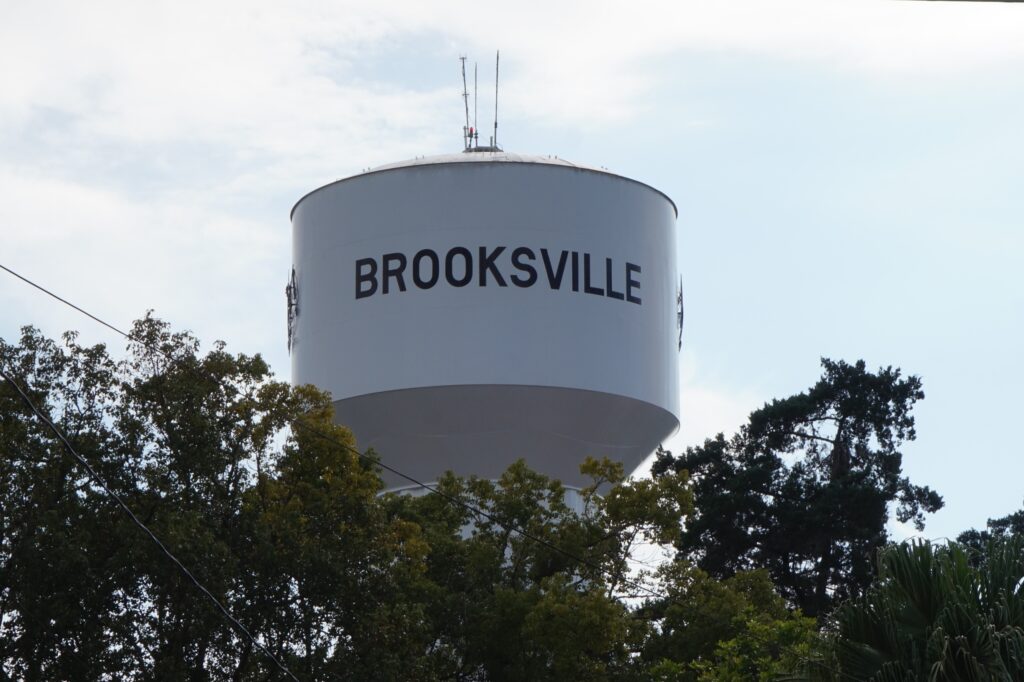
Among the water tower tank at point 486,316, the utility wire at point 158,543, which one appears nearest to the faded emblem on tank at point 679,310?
the water tower tank at point 486,316

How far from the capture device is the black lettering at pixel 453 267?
2525 centimetres

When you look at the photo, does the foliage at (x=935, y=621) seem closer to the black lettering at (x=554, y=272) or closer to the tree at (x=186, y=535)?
the tree at (x=186, y=535)

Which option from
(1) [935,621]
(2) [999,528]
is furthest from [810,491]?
(1) [935,621]

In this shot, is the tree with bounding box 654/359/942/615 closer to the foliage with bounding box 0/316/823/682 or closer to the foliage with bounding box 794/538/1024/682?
the foliage with bounding box 0/316/823/682

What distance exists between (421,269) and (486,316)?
1.11 m

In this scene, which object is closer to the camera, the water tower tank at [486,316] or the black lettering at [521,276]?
the water tower tank at [486,316]

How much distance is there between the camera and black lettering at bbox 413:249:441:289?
25266 mm

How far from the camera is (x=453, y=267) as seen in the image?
25266 mm

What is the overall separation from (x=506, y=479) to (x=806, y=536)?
45.7 ft

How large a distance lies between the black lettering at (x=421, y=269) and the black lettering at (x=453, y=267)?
0.13 metres

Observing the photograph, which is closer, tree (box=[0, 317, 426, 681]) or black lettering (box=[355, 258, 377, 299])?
tree (box=[0, 317, 426, 681])

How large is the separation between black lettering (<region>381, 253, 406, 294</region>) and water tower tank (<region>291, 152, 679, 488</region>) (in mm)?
19

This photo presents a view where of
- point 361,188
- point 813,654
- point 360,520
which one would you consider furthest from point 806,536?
point 813,654

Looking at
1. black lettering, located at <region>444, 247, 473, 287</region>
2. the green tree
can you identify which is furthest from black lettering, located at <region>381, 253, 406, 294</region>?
the green tree
